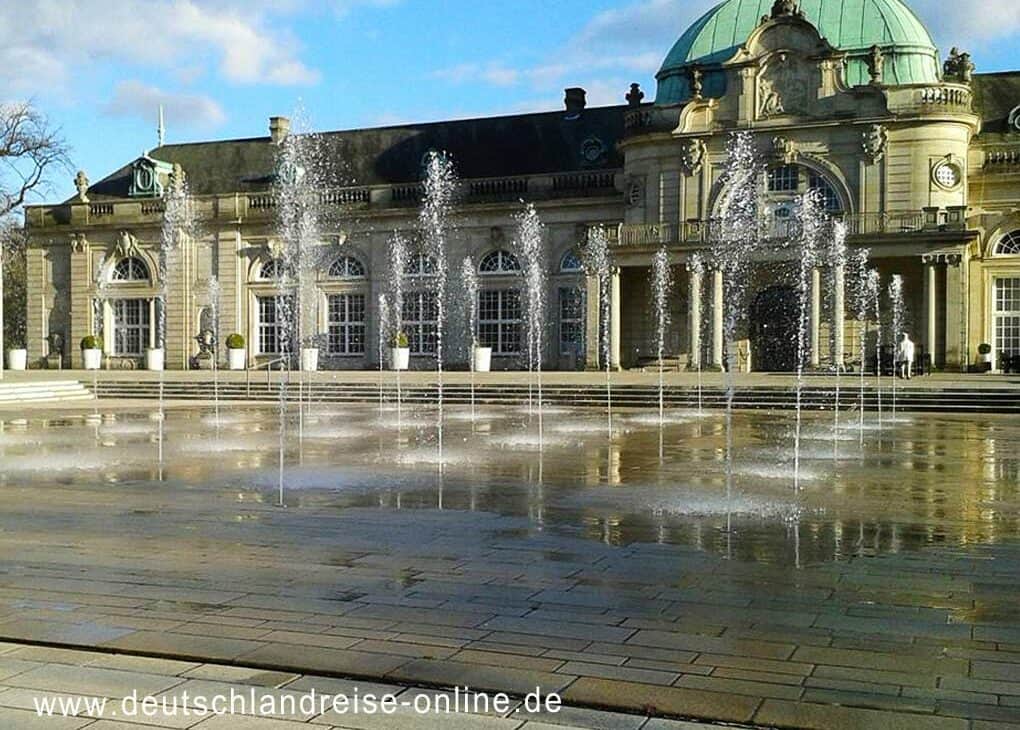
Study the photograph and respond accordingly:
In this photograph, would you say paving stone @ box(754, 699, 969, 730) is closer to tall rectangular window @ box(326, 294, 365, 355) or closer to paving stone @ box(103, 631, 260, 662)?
paving stone @ box(103, 631, 260, 662)

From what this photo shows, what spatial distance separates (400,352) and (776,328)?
45.5 ft

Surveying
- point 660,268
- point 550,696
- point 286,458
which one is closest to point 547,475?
point 286,458

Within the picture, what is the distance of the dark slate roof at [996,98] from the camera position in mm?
43800

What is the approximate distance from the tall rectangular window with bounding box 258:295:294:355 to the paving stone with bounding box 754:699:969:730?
47.2m

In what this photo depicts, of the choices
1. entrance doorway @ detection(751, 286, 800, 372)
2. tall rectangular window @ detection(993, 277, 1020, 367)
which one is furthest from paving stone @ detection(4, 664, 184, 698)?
tall rectangular window @ detection(993, 277, 1020, 367)

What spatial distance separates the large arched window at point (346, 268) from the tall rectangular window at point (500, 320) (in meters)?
5.61

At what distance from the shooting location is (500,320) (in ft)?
157

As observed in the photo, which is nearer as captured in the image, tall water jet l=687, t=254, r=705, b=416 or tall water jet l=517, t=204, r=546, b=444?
tall water jet l=687, t=254, r=705, b=416

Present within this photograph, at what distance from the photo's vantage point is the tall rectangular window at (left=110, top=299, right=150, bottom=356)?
5322 cm

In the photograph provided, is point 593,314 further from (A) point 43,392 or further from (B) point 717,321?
(A) point 43,392

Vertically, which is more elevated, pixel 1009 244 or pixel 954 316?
pixel 1009 244

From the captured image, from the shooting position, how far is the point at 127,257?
53375 millimetres

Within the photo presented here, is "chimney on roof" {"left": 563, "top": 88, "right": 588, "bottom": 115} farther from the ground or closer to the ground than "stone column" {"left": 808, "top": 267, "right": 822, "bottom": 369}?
farther from the ground

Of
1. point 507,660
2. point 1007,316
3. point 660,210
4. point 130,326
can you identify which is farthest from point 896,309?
point 507,660
